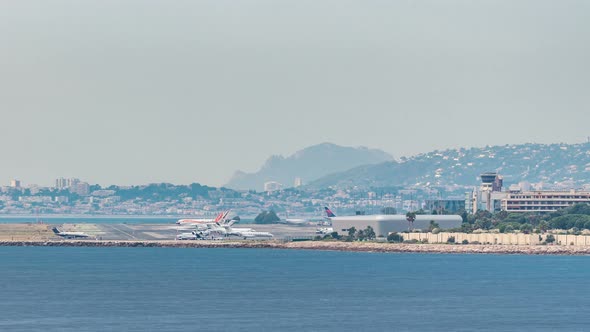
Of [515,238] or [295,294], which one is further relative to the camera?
[515,238]

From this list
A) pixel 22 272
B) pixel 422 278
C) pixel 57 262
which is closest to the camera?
pixel 422 278

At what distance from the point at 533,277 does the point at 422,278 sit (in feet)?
40.2

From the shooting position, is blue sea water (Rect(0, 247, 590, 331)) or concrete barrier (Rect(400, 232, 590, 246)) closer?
blue sea water (Rect(0, 247, 590, 331))

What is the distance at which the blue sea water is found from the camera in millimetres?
92875

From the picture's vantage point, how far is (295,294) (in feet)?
379

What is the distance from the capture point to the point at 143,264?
16200 cm

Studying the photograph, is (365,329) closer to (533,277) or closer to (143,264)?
(533,277)

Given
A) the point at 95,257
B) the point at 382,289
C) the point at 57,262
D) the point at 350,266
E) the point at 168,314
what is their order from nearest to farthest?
1. the point at 168,314
2. the point at 382,289
3. the point at 350,266
4. the point at 57,262
5. the point at 95,257

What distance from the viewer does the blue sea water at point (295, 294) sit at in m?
92.9

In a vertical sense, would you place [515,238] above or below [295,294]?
above

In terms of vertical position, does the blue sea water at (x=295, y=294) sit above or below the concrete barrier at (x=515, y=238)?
below

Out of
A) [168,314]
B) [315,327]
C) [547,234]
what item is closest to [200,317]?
[168,314]

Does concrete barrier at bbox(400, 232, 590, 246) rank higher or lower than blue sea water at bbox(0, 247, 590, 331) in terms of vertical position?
higher

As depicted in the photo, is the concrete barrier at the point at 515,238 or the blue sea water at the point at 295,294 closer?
the blue sea water at the point at 295,294
